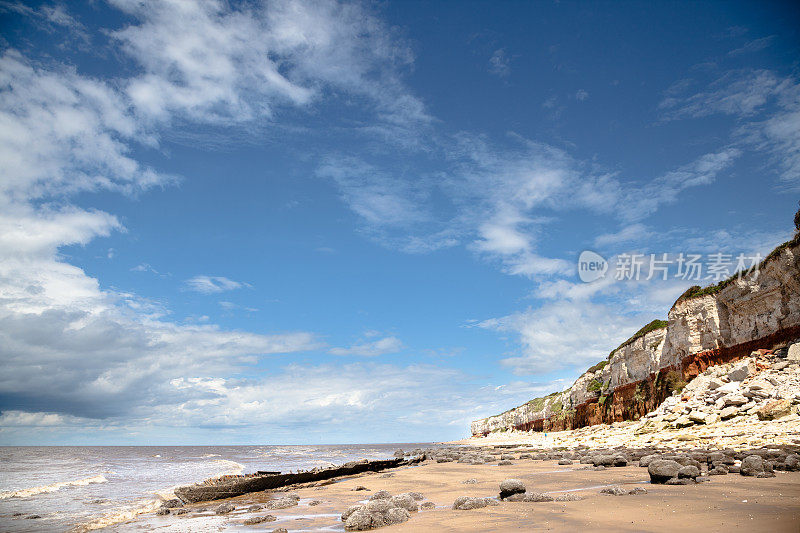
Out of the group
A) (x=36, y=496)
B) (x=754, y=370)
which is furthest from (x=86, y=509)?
(x=754, y=370)

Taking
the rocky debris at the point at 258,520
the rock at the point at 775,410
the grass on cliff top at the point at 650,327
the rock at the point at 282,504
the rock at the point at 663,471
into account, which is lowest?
the rock at the point at 282,504

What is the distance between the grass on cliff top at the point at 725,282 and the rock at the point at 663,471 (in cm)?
3100

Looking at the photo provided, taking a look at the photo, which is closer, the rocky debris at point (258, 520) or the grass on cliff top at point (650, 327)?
the rocky debris at point (258, 520)

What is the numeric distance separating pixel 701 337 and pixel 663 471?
35791 millimetres

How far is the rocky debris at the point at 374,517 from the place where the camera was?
→ 9.47m

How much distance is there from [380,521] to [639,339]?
170ft

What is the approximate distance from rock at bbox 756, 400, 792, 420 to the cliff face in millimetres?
14675

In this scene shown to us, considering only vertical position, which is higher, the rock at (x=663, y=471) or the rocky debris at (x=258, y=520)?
the rock at (x=663, y=471)

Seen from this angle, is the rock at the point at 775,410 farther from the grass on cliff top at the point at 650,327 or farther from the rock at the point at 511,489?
the grass on cliff top at the point at 650,327

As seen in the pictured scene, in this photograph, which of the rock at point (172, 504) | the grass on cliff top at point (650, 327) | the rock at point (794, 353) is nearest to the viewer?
the rock at point (172, 504)

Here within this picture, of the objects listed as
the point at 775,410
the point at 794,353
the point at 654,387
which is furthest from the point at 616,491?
the point at 654,387

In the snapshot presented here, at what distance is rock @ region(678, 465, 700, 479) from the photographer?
11617mm

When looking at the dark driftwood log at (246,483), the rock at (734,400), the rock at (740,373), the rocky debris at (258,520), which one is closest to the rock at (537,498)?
the rocky debris at (258,520)

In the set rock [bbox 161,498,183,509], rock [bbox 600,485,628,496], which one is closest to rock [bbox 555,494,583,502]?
rock [bbox 600,485,628,496]
